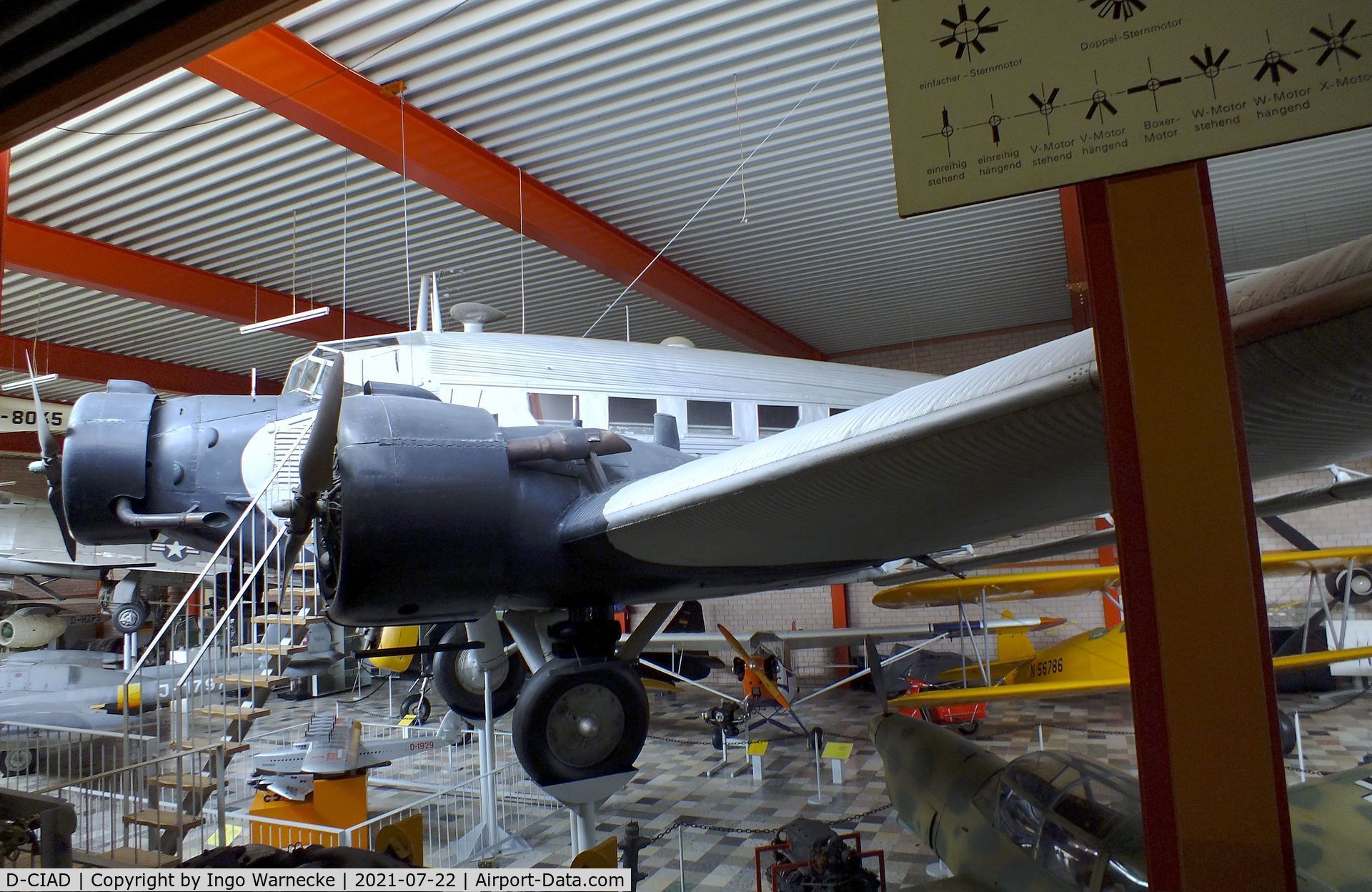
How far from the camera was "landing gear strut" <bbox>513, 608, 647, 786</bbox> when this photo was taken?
4770mm

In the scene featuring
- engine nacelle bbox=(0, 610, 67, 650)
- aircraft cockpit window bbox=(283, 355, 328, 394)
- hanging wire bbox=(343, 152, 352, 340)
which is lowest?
engine nacelle bbox=(0, 610, 67, 650)

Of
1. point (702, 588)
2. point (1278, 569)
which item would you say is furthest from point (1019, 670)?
point (702, 588)

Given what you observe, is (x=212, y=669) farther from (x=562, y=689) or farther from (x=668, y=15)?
(x=668, y=15)

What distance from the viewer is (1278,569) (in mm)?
8734

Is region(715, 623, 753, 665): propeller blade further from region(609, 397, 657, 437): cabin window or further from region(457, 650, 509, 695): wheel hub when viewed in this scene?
region(609, 397, 657, 437): cabin window

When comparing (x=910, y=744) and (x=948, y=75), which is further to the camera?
(x=910, y=744)

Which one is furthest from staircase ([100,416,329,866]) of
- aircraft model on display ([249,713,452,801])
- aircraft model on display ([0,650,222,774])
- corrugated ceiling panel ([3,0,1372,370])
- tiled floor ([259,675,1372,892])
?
aircraft model on display ([0,650,222,774])

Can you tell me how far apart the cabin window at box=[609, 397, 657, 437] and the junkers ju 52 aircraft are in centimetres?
2

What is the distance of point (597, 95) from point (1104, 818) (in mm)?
6485

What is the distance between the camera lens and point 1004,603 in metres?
14.7

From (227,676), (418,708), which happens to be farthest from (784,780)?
(418,708)

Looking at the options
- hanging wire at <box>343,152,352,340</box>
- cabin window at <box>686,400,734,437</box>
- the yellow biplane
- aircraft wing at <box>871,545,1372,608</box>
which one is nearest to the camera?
the yellow biplane

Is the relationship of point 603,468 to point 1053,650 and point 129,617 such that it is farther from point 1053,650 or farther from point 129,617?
point 129,617

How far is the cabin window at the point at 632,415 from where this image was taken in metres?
7.30
